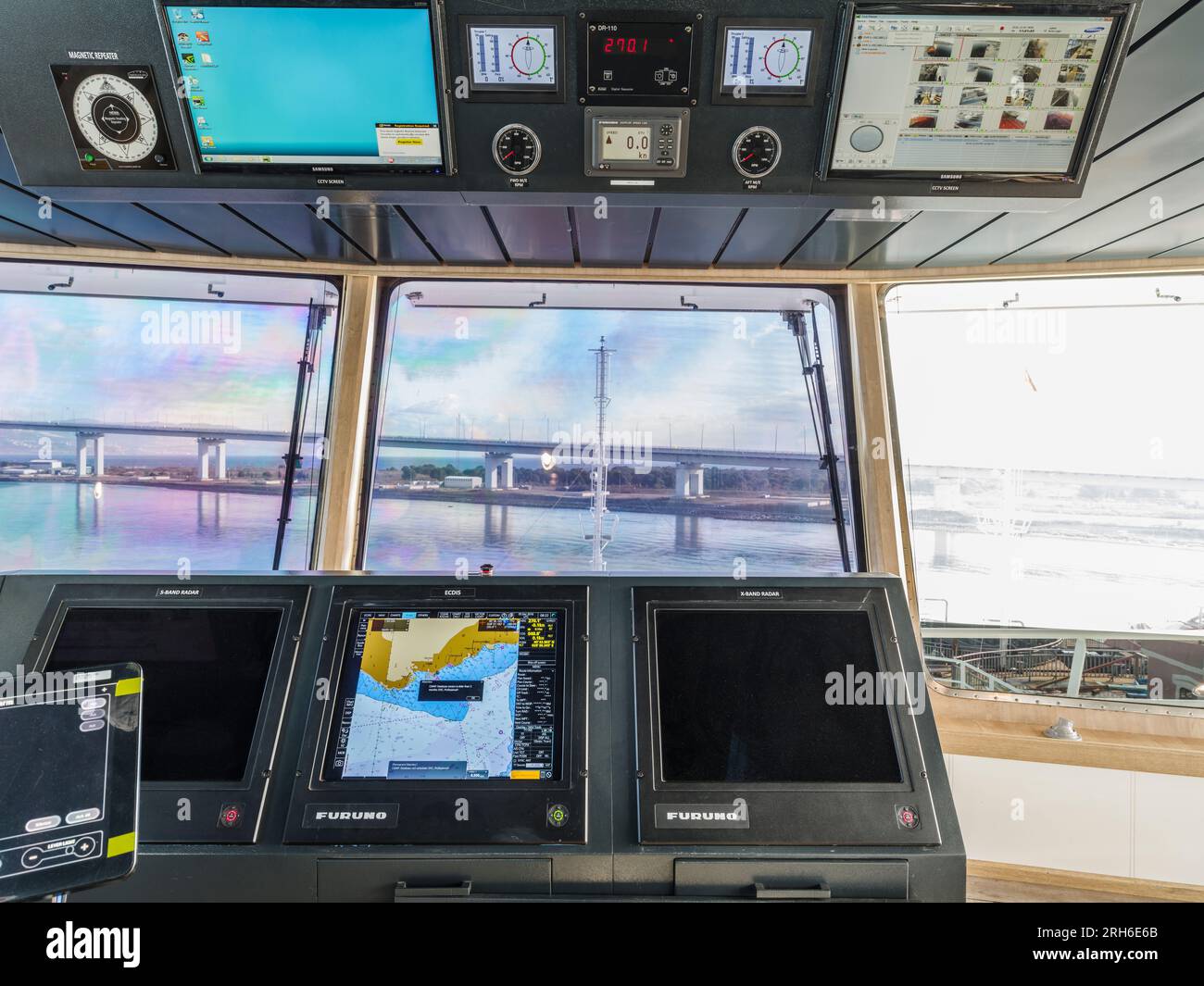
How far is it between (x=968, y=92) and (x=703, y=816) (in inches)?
68.8

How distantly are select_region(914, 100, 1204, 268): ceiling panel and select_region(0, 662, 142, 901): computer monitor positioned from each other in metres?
2.51

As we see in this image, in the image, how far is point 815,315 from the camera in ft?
9.62

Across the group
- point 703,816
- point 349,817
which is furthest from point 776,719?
point 349,817

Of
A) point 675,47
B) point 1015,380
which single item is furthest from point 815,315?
point 675,47

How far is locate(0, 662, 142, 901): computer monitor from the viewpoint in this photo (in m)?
1.00

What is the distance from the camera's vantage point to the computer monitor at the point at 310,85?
153cm

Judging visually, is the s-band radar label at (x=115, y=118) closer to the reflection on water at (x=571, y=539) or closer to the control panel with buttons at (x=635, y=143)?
the control panel with buttons at (x=635, y=143)

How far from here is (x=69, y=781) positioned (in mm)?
1062

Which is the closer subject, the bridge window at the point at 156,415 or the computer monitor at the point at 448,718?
the computer monitor at the point at 448,718

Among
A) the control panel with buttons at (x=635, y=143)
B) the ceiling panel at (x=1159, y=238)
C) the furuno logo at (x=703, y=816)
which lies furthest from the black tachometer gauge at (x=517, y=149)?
the ceiling panel at (x=1159, y=238)

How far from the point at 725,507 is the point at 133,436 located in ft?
8.04

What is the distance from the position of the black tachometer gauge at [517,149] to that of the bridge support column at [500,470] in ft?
4.48
